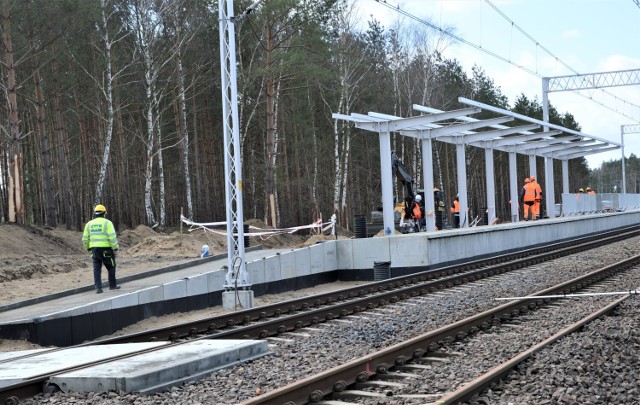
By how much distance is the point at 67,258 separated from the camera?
1001 inches

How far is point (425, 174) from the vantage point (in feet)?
92.9

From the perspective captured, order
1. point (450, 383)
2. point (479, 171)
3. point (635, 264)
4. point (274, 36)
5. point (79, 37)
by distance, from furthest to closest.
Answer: point (479, 171) → point (79, 37) → point (274, 36) → point (635, 264) → point (450, 383)

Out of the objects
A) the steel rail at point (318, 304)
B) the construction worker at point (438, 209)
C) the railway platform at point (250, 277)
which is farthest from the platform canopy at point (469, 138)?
the steel rail at point (318, 304)

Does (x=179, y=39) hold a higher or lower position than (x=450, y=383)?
higher

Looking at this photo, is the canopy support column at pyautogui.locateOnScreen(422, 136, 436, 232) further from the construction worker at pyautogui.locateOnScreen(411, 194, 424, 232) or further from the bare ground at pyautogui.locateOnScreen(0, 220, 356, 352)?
the bare ground at pyautogui.locateOnScreen(0, 220, 356, 352)

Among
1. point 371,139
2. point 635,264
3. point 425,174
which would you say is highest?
point 371,139

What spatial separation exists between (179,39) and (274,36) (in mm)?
5567

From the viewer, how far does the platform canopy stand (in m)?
24.6

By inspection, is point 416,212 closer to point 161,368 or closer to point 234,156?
point 234,156

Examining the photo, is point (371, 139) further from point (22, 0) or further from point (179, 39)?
point (22, 0)

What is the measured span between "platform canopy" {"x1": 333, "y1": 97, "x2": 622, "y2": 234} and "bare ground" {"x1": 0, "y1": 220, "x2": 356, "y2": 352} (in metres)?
4.41

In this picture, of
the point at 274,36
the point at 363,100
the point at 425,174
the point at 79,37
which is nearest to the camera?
the point at 425,174

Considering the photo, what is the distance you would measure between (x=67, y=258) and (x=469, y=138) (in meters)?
14.6

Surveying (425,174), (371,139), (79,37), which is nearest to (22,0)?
(79,37)
